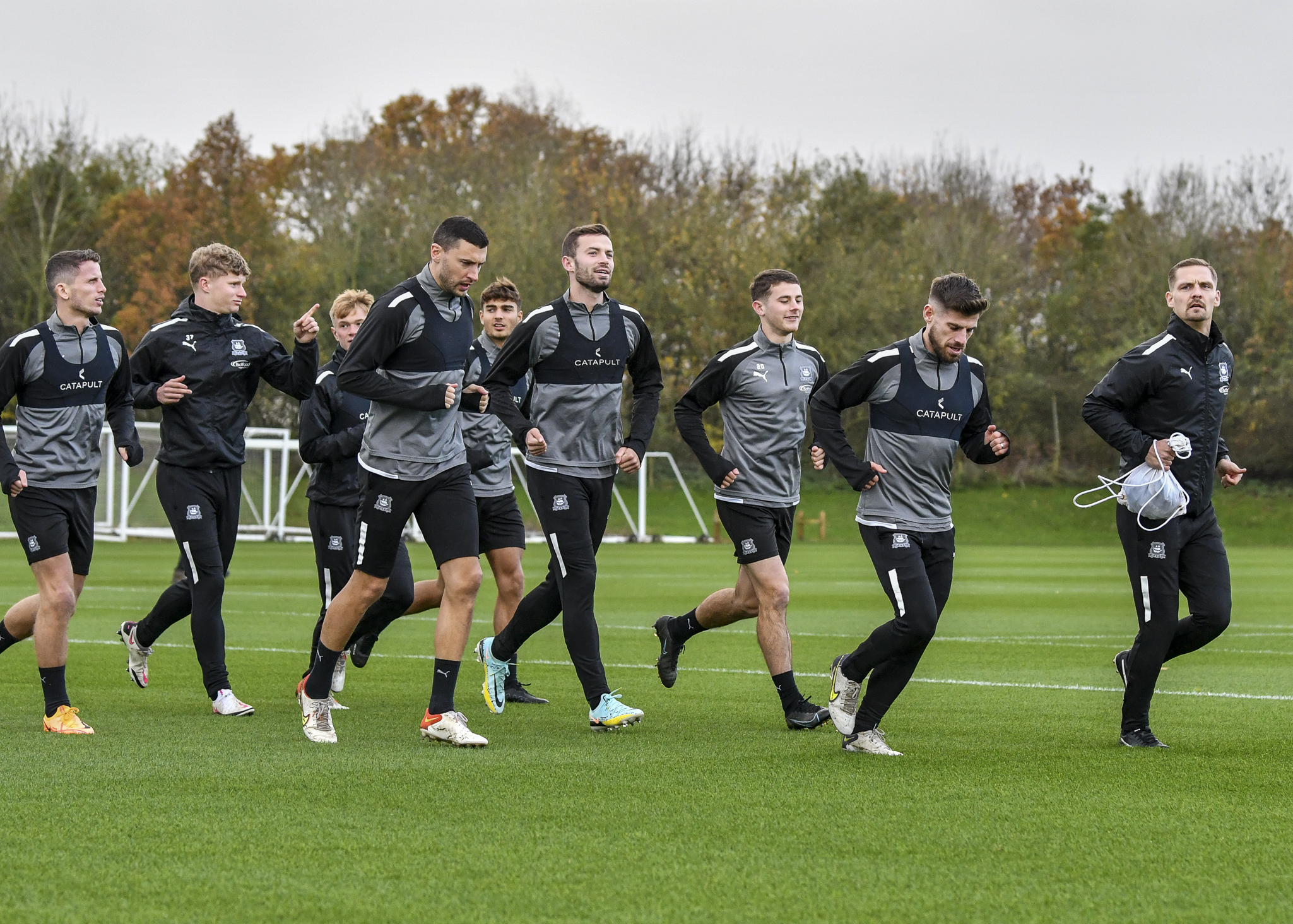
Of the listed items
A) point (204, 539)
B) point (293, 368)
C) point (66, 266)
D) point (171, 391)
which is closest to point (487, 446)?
point (293, 368)

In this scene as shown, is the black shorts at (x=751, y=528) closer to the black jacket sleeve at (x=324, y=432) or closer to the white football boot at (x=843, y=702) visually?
the white football boot at (x=843, y=702)

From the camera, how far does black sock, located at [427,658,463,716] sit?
693cm

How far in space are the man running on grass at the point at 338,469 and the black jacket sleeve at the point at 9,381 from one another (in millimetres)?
1590

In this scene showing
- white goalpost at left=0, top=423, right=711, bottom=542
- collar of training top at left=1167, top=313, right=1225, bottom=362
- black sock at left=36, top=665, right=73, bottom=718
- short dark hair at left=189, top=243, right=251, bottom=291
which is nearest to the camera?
collar of training top at left=1167, top=313, right=1225, bottom=362

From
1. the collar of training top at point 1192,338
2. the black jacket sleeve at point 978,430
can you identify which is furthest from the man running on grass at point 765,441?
the collar of training top at point 1192,338

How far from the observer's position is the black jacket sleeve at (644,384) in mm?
7812

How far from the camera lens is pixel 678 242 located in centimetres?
4466

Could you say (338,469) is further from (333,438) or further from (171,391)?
(171,391)

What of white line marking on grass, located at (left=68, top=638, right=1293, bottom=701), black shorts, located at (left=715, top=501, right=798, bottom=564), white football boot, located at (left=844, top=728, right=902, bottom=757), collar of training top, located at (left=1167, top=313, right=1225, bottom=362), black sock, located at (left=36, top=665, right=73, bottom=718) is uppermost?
collar of training top, located at (left=1167, top=313, right=1225, bottom=362)

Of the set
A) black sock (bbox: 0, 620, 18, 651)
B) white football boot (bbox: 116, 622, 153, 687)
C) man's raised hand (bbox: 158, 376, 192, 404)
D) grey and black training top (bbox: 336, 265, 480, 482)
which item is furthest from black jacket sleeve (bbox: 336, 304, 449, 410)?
white football boot (bbox: 116, 622, 153, 687)

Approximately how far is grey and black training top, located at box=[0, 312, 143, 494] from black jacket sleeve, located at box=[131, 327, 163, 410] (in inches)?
11.0

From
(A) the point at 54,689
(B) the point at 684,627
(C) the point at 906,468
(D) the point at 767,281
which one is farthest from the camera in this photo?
(B) the point at 684,627

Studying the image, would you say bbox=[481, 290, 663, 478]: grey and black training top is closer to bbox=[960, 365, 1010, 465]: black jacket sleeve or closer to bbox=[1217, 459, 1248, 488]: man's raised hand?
bbox=[960, 365, 1010, 465]: black jacket sleeve

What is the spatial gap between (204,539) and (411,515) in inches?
60.4
